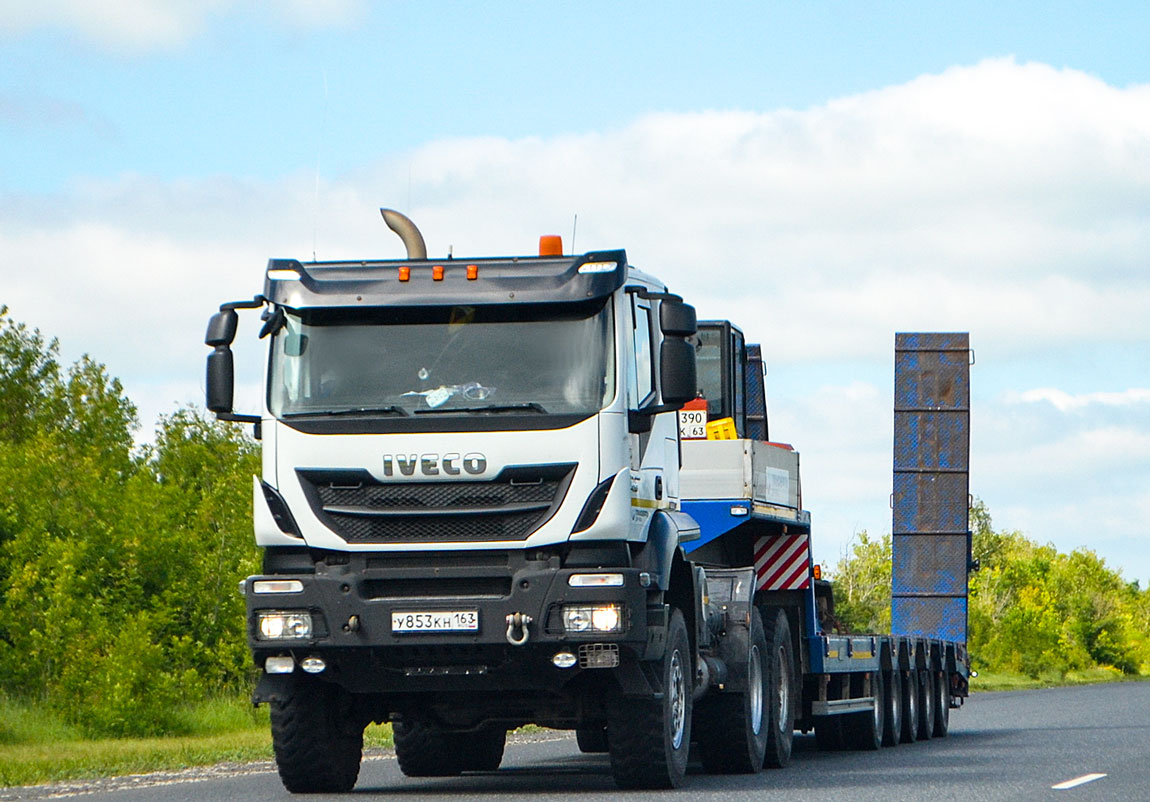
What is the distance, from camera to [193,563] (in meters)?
31.8

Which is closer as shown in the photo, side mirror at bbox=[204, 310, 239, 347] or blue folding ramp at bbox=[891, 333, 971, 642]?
side mirror at bbox=[204, 310, 239, 347]

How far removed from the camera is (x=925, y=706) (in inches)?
857

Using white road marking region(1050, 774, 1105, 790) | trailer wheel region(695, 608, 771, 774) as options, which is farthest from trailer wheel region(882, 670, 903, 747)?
white road marking region(1050, 774, 1105, 790)

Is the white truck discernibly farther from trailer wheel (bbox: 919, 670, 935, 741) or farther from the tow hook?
trailer wheel (bbox: 919, 670, 935, 741)

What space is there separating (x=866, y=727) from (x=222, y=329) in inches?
377

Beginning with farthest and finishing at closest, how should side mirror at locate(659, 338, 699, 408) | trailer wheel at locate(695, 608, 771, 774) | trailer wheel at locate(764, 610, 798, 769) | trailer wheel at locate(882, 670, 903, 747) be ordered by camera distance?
trailer wheel at locate(882, 670, 903, 747) → trailer wheel at locate(764, 610, 798, 769) → trailer wheel at locate(695, 608, 771, 774) → side mirror at locate(659, 338, 699, 408)

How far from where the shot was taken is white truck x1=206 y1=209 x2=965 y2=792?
11.5 meters

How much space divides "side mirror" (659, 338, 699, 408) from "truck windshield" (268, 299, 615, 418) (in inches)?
13.1

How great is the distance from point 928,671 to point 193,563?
14230 millimetres

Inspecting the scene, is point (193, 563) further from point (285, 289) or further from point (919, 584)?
point (285, 289)

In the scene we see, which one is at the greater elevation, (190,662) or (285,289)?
(285,289)

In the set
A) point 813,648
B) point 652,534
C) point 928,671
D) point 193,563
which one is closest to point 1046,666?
point 193,563

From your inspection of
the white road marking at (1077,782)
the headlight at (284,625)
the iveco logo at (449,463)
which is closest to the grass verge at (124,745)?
Answer: the headlight at (284,625)

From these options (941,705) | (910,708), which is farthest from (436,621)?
(941,705)
